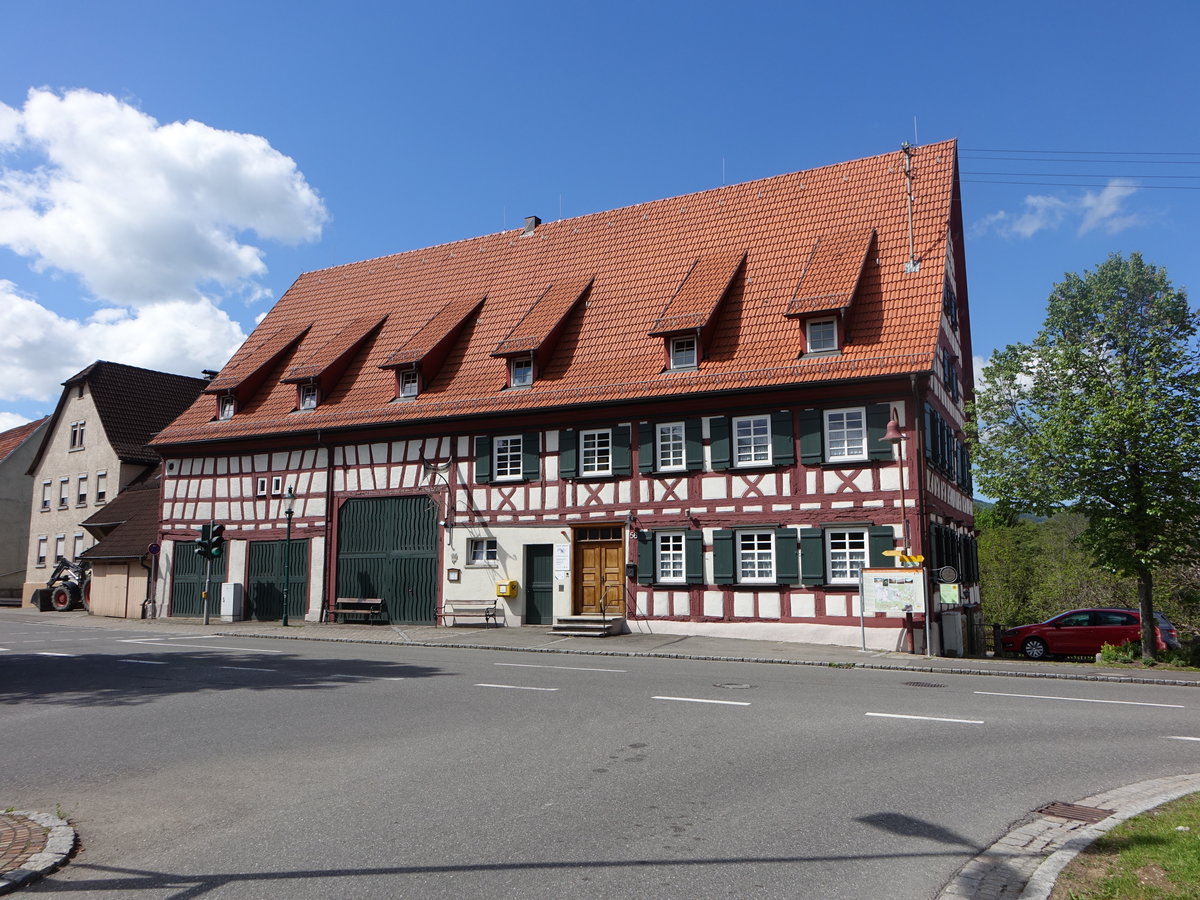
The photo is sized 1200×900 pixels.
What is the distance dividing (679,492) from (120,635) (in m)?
14.1

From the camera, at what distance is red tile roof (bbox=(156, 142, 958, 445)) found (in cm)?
2262

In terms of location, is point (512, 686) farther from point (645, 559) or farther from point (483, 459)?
point (483, 459)

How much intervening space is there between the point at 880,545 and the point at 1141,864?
15.6 m

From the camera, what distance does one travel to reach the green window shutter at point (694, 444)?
907 inches

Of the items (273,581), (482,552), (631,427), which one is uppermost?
(631,427)

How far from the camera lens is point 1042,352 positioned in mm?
20688

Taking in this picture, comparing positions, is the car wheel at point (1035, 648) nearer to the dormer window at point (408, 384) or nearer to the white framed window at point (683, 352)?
the white framed window at point (683, 352)

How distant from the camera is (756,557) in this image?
2220 centimetres

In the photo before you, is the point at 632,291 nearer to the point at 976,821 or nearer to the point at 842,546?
the point at 842,546

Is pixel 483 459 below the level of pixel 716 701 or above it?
above

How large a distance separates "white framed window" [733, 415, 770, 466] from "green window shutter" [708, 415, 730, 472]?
0.60 ft

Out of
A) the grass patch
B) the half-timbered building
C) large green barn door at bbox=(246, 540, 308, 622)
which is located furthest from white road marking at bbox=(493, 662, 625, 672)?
large green barn door at bbox=(246, 540, 308, 622)

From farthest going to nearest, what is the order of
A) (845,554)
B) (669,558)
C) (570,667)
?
1. (669,558)
2. (845,554)
3. (570,667)

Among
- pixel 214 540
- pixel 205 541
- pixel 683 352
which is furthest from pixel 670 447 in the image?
pixel 205 541
